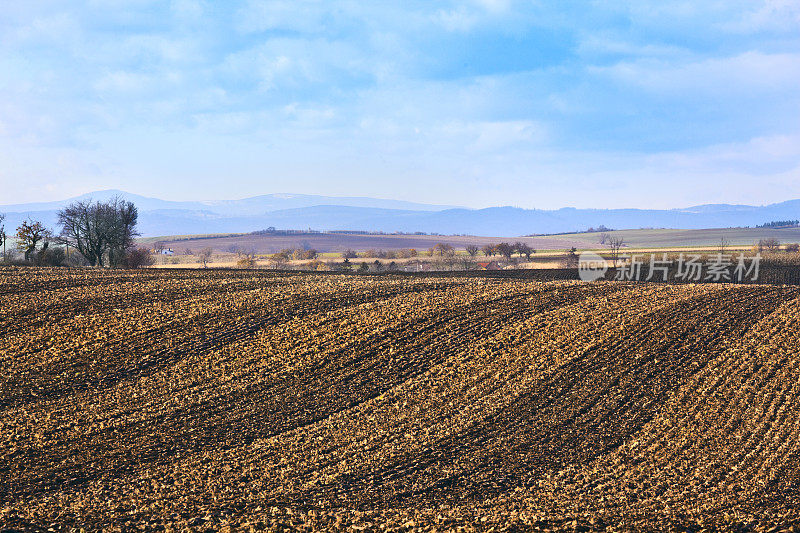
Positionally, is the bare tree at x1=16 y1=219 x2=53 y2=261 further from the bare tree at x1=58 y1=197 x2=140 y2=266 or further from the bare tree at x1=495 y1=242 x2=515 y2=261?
the bare tree at x1=495 y1=242 x2=515 y2=261

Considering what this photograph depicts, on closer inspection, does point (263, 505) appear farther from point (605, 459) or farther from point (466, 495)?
point (605, 459)

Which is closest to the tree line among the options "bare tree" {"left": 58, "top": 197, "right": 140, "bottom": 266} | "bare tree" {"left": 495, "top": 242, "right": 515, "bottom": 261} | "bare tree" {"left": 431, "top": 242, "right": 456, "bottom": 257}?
"bare tree" {"left": 58, "top": 197, "right": 140, "bottom": 266}


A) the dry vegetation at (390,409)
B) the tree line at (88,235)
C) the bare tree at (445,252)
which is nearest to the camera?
the dry vegetation at (390,409)

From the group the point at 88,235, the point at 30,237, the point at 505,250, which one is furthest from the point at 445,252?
the point at 30,237

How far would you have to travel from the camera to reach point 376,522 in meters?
10.2

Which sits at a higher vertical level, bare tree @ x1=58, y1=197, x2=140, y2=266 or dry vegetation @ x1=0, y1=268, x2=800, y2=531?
bare tree @ x1=58, y1=197, x2=140, y2=266

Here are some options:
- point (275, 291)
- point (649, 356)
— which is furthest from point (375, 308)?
point (649, 356)

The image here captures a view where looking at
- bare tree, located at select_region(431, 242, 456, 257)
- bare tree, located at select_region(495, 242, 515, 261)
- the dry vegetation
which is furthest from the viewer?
bare tree, located at select_region(431, 242, 456, 257)

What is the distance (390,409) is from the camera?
16.3 metres

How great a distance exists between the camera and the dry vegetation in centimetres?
1109

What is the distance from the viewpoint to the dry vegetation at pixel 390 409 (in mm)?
11086

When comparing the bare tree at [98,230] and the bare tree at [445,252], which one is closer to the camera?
the bare tree at [98,230]

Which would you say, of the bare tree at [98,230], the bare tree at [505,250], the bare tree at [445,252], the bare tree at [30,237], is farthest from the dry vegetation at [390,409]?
the bare tree at [445,252]

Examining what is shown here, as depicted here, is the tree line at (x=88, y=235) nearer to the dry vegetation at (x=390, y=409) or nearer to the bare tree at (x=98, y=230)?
the bare tree at (x=98, y=230)
